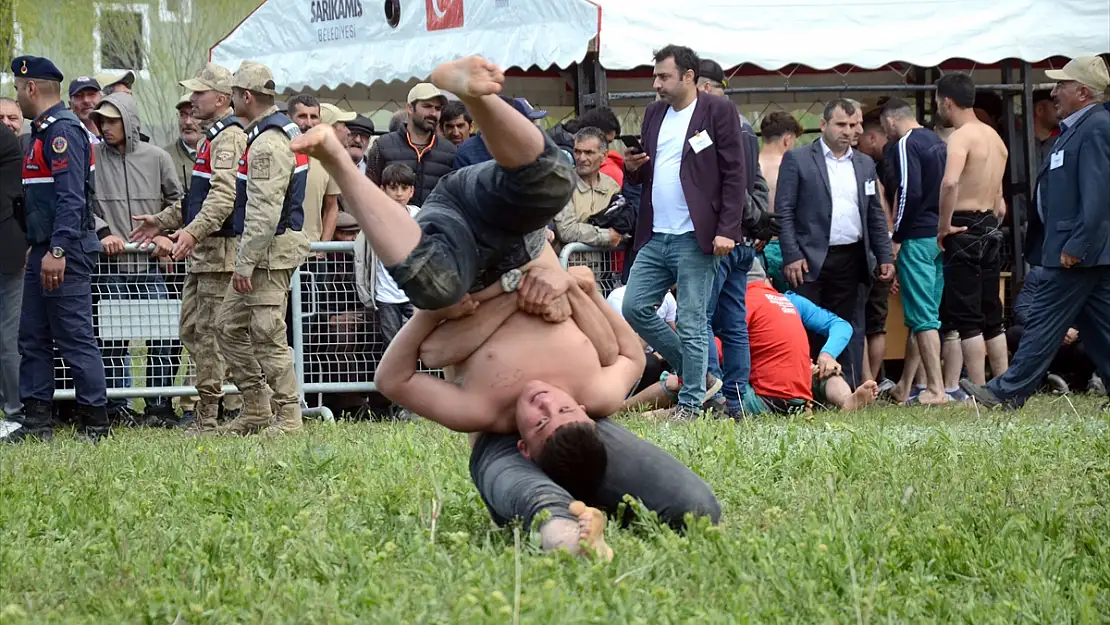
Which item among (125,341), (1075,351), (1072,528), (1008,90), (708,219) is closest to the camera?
(1072,528)

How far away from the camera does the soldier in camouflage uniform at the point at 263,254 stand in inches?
316

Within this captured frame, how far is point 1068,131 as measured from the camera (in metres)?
8.38

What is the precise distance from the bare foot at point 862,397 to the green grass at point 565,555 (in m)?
2.17

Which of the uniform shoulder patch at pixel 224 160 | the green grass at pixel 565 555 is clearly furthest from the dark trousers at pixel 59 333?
the green grass at pixel 565 555

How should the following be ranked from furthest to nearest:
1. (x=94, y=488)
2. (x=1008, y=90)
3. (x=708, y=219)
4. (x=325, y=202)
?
(x=1008, y=90), (x=325, y=202), (x=708, y=219), (x=94, y=488)

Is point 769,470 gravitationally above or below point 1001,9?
below

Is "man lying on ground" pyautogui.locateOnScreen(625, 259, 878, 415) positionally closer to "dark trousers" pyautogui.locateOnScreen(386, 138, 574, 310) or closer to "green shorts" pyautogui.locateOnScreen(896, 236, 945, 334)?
"green shorts" pyautogui.locateOnScreen(896, 236, 945, 334)

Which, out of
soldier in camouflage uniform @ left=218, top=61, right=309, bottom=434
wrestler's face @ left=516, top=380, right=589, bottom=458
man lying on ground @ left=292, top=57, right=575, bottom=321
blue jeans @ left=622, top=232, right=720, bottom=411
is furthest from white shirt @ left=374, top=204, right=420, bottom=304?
man lying on ground @ left=292, top=57, right=575, bottom=321

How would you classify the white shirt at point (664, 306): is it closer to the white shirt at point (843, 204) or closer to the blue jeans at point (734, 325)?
the blue jeans at point (734, 325)

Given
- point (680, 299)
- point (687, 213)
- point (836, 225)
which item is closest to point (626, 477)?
point (680, 299)

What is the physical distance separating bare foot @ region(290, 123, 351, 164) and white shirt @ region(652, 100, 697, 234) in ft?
14.9

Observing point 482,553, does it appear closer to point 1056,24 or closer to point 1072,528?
point 1072,528

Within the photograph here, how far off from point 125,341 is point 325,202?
1.72m

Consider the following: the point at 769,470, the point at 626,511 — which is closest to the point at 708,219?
the point at 769,470
